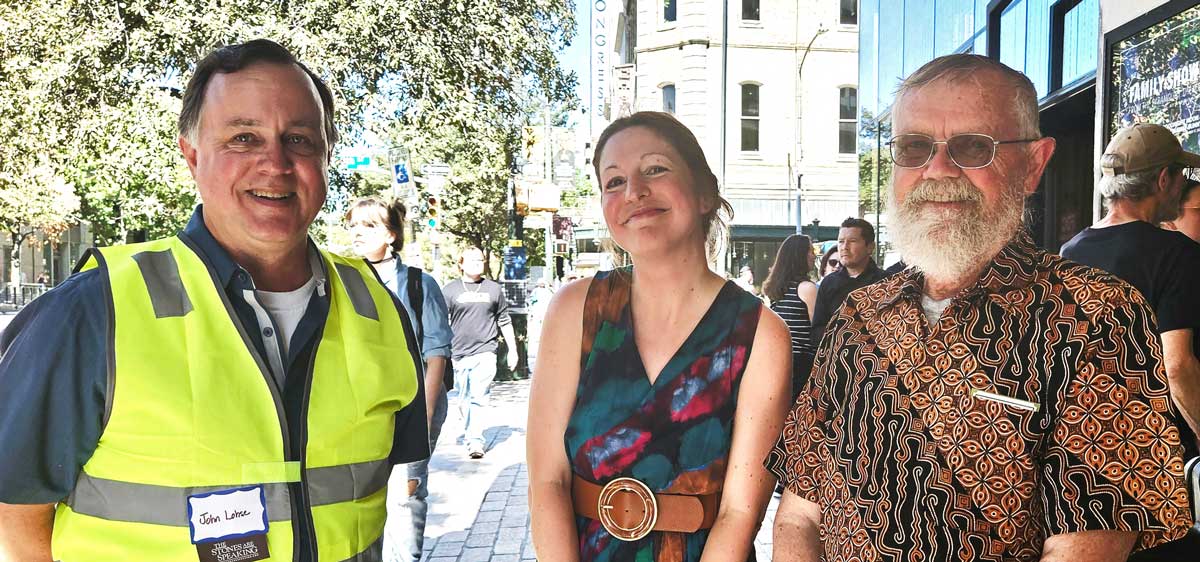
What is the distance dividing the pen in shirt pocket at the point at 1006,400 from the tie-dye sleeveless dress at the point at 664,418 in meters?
0.54

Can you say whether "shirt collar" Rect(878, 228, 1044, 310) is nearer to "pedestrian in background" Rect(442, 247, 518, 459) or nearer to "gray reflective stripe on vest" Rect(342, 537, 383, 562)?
"gray reflective stripe on vest" Rect(342, 537, 383, 562)

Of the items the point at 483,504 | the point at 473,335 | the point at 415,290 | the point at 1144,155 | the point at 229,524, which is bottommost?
the point at 483,504

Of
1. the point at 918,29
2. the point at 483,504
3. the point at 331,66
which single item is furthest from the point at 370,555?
the point at 483,504

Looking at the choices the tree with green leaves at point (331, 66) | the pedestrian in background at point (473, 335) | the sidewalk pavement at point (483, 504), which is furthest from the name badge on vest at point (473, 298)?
the tree with green leaves at point (331, 66)

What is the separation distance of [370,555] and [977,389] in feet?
4.07

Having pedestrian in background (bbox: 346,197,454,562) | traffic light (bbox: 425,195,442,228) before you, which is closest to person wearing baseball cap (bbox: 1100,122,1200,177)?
pedestrian in background (bbox: 346,197,454,562)

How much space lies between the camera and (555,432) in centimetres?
192

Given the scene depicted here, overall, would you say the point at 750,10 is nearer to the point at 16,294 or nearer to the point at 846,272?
the point at 846,272

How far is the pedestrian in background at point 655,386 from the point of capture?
1827mm

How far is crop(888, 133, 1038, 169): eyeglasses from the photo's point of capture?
→ 59.9 inches

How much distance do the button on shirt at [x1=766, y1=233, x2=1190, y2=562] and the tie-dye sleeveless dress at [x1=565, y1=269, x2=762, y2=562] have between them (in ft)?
0.93

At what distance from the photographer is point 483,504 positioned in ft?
18.8

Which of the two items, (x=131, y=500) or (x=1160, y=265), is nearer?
(x=131, y=500)

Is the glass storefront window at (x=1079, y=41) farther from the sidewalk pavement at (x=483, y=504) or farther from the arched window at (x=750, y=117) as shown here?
the sidewalk pavement at (x=483, y=504)
